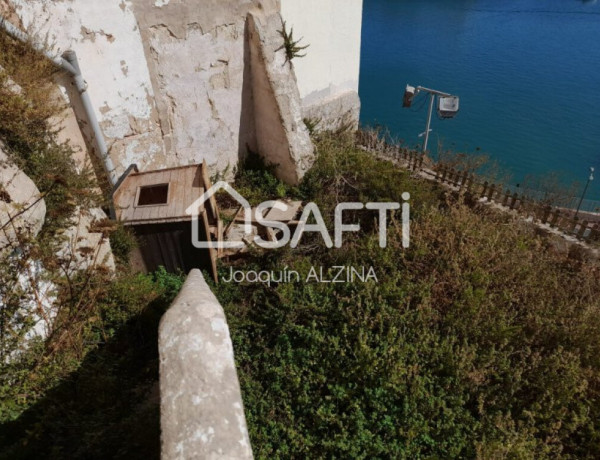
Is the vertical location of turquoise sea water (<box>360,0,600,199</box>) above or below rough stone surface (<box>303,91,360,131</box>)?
→ below

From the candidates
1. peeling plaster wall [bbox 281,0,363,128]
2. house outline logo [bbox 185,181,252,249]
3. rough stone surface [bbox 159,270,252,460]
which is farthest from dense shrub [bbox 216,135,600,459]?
peeling plaster wall [bbox 281,0,363,128]

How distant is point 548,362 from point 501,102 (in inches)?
833

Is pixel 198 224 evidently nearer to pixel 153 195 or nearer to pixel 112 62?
pixel 153 195

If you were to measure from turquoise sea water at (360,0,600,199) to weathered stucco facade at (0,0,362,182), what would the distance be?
17.0 ft

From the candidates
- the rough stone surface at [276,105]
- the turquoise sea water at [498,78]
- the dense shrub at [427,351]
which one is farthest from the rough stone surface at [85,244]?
the turquoise sea water at [498,78]

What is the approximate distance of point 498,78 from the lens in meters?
24.1

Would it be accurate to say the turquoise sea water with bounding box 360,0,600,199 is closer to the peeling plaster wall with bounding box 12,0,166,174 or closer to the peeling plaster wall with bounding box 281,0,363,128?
the peeling plaster wall with bounding box 281,0,363,128

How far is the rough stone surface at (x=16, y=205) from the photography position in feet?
12.3

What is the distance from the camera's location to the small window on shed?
552 cm

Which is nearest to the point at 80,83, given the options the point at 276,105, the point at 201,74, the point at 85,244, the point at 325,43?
the point at 201,74

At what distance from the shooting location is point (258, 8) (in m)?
6.61

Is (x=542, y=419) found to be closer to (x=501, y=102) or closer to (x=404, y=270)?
(x=404, y=270)

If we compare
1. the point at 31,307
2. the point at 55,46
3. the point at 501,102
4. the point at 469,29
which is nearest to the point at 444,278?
the point at 31,307

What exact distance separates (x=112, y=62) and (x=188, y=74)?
4.01 feet
